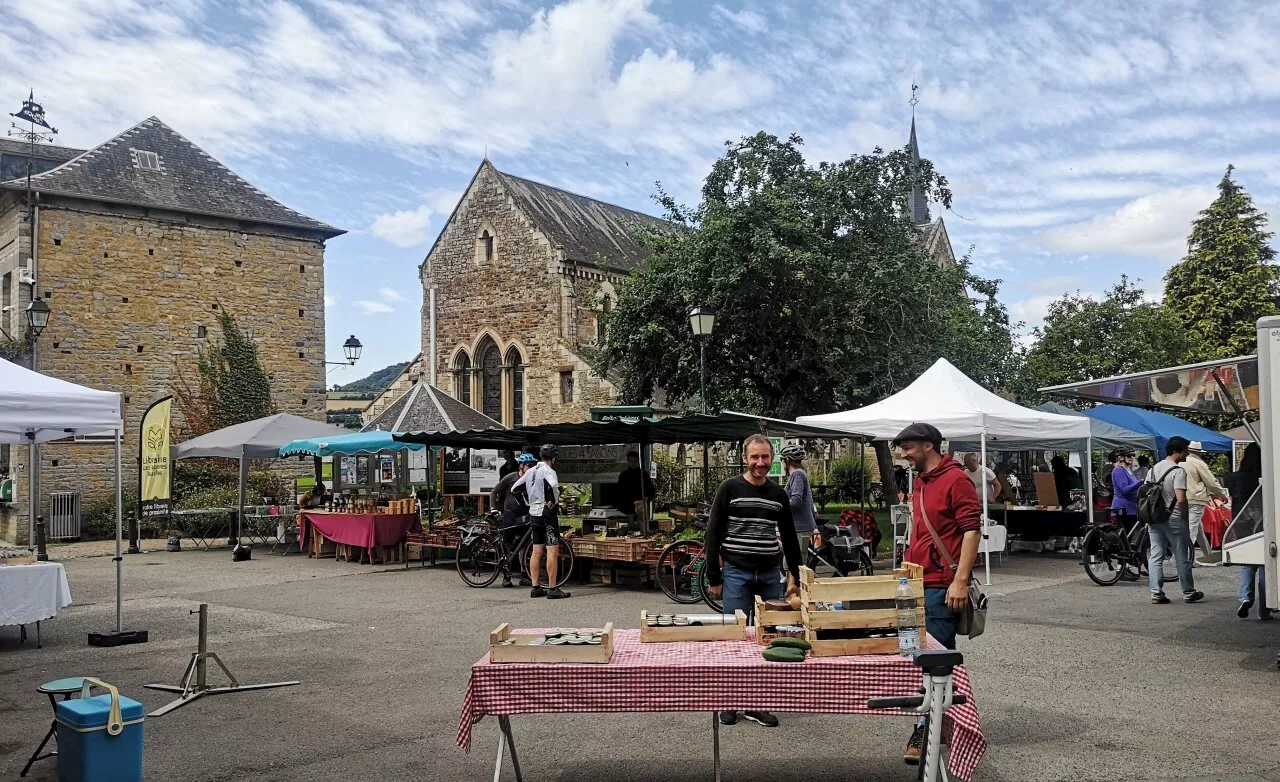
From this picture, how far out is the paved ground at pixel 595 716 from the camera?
18.4 feet

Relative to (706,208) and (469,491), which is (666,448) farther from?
(469,491)


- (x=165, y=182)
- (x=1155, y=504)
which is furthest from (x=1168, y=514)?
(x=165, y=182)

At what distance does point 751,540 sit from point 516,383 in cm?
2988

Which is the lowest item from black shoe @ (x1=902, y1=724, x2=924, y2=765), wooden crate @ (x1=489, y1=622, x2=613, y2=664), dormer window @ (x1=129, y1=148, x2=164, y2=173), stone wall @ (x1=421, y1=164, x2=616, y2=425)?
black shoe @ (x1=902, y1=724, x2=924, y2=765)

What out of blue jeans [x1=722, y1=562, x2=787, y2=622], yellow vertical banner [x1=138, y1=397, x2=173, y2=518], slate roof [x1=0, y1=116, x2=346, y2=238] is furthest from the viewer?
slate roof [x1=0, y1=116, x2=346, y2=238]

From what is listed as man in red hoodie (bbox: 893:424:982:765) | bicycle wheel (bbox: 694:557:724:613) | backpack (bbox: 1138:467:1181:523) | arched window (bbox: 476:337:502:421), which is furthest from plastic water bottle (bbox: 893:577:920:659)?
arched window (bbox: 476:337:502:421)

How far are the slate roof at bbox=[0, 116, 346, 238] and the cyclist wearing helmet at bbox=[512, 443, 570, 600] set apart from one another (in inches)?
717

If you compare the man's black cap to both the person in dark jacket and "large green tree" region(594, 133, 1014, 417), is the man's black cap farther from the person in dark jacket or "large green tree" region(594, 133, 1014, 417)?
"large green tree" region(594, 133, 1014, 417)

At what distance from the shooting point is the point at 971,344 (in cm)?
2597

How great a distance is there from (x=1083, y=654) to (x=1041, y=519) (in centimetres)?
925

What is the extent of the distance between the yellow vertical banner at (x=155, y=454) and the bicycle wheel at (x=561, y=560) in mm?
5891

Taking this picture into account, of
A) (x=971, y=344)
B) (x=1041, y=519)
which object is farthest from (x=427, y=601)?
(x=971, y=344)

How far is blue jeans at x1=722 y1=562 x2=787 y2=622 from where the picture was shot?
6414 millimetres

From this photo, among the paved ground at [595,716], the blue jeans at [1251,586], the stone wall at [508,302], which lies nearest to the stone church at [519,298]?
the stone wall at [508,302]
